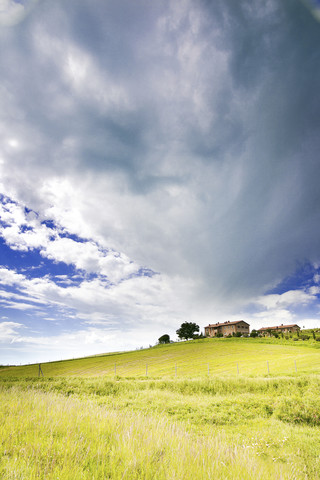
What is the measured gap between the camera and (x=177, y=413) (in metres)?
14.7

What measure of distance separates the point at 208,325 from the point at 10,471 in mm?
187774

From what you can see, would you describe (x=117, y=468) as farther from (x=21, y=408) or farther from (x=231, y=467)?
(x=21, y=408)

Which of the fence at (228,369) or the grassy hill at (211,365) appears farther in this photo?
the grassy hill at (211,365)

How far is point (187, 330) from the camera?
136 m

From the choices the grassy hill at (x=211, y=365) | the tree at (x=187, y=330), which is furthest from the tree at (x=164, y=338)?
the grassy hill at (x=211, y=365)

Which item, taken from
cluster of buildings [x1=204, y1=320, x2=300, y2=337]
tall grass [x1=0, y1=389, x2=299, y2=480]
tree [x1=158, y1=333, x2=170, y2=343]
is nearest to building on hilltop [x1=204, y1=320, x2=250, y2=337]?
cluster of buildings [x1=204, y1=320, x2=300, y2=337]

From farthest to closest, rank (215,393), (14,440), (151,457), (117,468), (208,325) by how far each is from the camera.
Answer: (208,325) < (215,393) < (14,440) < (151,457) < (117,468)

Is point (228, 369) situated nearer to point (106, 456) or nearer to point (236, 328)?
point (106, 456)

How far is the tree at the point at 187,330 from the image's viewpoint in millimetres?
135375

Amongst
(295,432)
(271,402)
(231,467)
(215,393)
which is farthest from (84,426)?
(215,393)

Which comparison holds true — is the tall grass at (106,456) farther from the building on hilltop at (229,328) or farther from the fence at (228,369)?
the building on hilltop at (229,328)

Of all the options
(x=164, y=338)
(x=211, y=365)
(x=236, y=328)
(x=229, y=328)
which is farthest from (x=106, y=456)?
(x=229, y=328)

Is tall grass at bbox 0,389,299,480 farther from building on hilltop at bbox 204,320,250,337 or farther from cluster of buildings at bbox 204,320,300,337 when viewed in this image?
cluster of buildings at bbox 204,320,300,337

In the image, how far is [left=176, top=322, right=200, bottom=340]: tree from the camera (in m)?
135
